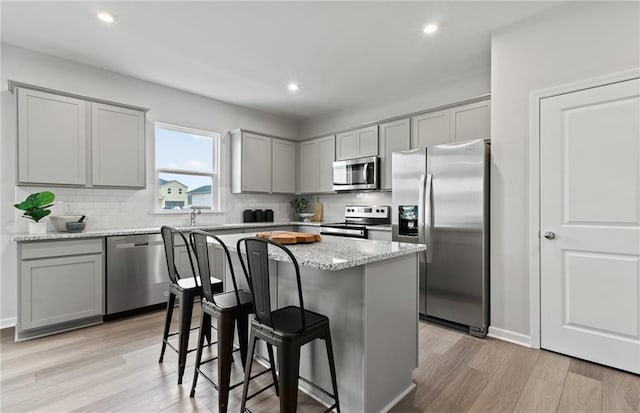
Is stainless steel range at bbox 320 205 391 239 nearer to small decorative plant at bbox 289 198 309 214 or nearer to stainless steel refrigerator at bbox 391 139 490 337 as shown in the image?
stainless steel refrigerator at bbox 391 139 490 337

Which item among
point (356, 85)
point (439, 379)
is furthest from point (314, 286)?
point (356, 85)

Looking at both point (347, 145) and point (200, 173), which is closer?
point (200, 173)

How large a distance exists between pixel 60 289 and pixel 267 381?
7.68 feet

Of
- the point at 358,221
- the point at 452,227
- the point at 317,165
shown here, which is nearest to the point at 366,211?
the point at 358,221

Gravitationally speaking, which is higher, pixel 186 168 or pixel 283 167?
pixel 283 167

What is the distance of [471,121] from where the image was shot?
11.7 feet

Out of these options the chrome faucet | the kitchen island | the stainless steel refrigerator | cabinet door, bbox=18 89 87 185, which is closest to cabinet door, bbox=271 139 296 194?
the chrome faucet

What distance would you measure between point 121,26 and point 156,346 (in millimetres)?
2883

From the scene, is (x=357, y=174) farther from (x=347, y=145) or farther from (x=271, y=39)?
(x=271, y=39)

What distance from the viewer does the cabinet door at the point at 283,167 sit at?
532 centimetres

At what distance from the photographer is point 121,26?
2.81 m

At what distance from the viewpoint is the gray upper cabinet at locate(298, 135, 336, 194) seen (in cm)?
518

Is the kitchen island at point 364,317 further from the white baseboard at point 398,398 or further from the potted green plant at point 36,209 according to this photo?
the potted green plant at point 36,209

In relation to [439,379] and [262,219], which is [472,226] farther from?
[262,219]
